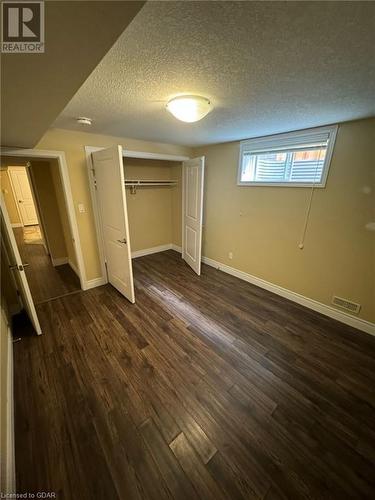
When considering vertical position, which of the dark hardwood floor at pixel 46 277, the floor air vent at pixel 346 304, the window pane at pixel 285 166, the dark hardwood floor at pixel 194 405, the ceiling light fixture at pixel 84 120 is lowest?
the dark hardwood floor at pixel 194 405

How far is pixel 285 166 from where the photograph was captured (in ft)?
8.86

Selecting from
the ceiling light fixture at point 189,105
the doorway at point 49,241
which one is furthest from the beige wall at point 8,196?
the ceiling light fixture at point 189,105

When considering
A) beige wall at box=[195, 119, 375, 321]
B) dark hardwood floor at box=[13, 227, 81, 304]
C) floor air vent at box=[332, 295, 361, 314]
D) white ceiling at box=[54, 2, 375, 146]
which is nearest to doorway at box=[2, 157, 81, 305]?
dark hardwood floor at box=[13, 227, 81, 304]

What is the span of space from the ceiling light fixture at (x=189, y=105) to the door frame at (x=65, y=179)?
1772 mm

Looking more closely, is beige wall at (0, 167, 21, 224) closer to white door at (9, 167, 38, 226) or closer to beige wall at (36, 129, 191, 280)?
white door at (9, 167, 38, 226)

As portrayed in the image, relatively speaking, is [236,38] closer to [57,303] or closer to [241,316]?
[241,316]

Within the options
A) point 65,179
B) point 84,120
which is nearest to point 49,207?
point 65,179

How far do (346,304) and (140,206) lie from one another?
155 inches

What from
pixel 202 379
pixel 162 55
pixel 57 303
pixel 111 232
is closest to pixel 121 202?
pixel 111 232

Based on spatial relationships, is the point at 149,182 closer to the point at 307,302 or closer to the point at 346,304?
the point at 307,302

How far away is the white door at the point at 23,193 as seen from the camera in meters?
6.32

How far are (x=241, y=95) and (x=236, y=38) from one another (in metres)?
0.65

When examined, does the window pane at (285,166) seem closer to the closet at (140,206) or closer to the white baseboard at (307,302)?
the closet at (140,206)

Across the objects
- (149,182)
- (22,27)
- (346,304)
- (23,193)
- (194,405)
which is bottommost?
(194,405)
